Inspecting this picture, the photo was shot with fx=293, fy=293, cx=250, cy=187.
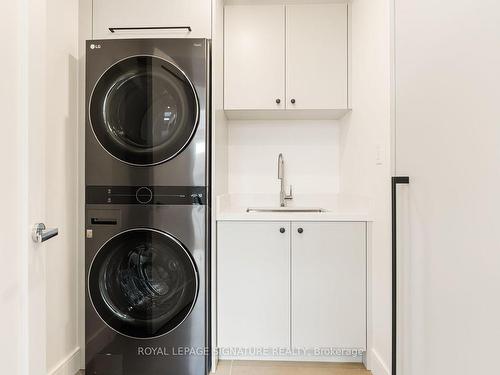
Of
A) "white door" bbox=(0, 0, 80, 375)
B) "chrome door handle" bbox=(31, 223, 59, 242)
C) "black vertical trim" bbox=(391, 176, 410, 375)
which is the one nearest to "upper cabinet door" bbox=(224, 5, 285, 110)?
"black vertical trim" bbox=(391, 176, 410, 375)

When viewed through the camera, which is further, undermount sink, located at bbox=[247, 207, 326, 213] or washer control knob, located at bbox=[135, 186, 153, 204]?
undermount sink, located at bbox=[247, 207, 326, 213]

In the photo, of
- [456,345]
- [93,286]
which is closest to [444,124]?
[456,345]

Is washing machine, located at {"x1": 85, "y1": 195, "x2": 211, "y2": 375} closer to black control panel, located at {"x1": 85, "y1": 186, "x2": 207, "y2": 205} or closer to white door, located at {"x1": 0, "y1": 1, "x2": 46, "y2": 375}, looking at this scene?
black control panel, located at {"x1": 85, "y1": 186, "x2": 207, "y2": 205}

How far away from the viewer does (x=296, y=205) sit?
242 centimetres

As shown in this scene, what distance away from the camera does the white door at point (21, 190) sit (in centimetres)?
76

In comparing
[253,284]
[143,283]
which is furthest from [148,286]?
[253,284]

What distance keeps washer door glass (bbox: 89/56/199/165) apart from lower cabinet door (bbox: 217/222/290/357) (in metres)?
0.57

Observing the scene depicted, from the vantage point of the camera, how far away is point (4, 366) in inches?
29.9

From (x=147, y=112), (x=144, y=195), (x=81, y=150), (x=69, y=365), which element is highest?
(x=147, y=112)

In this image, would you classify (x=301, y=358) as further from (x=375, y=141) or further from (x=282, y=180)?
(x=375, y=141)

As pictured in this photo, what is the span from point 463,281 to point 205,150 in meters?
1.25

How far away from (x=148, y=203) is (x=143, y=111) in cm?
51

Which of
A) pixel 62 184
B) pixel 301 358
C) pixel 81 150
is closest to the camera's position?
pixel 62 184

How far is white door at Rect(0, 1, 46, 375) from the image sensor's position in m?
0.76
